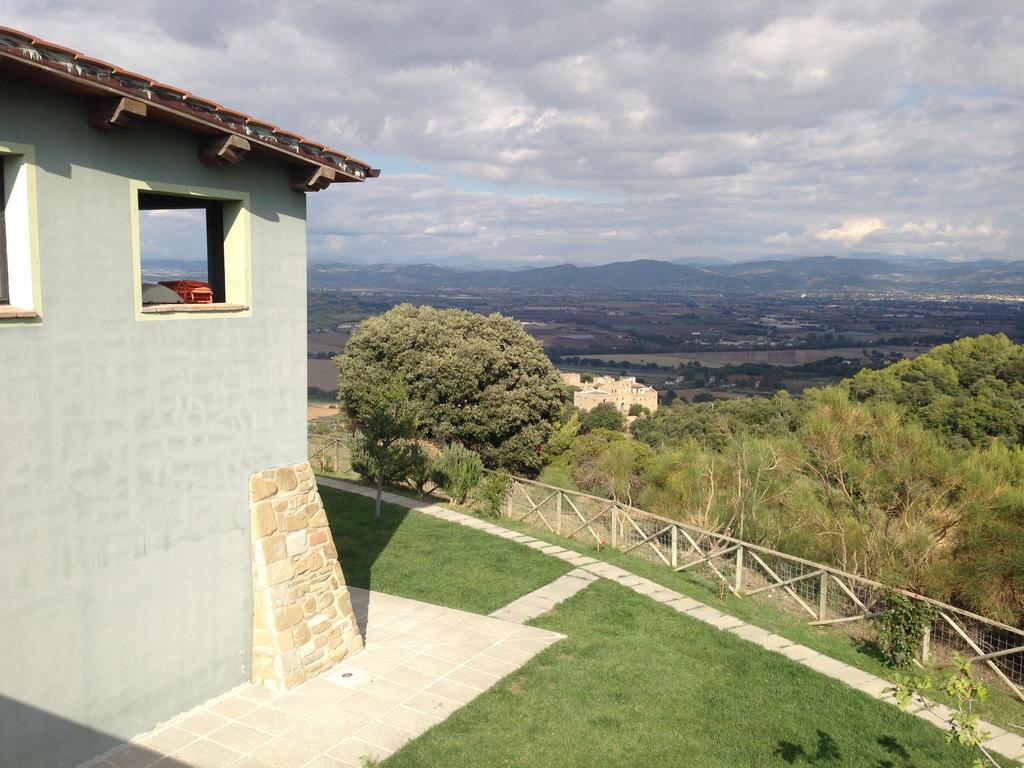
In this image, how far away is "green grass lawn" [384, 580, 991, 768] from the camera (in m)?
6.82

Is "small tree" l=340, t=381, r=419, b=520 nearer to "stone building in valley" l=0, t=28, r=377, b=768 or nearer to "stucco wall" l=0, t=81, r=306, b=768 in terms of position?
"stone building in valley" l=0, t=28, r=377, b=768

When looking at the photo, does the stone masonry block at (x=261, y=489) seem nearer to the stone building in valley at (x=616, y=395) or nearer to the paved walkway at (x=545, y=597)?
the paved walkway at (x=545, y=597)

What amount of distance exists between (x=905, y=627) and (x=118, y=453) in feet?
28.7

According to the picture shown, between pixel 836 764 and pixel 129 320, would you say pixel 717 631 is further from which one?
Answer: pixel 129 320

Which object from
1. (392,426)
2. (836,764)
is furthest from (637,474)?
(836,764)

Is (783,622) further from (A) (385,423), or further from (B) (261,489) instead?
(A) (385,423)

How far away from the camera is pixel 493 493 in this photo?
1578 cm

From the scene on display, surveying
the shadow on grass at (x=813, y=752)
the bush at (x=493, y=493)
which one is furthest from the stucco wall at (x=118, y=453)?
the bush at (x=493, y=493)

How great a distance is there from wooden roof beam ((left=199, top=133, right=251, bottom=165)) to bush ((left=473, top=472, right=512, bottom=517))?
10.2 meters

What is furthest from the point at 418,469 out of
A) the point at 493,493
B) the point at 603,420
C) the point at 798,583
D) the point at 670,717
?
the point at 603,420

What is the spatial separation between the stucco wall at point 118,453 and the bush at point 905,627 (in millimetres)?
7428

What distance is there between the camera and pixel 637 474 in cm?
2167

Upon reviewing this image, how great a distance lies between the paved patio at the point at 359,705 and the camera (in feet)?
20.8

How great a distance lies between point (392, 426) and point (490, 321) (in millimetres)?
9616
